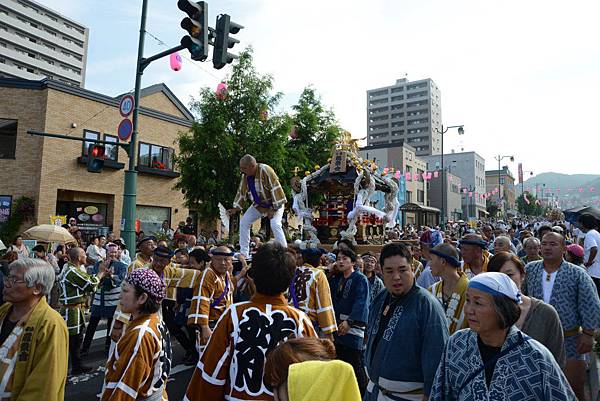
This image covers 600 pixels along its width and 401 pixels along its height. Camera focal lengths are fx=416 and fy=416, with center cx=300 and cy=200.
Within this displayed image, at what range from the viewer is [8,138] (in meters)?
18.9

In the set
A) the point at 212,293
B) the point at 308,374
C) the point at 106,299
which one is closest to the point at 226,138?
the point at 106,299

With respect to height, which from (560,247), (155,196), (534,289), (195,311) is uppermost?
(155,196)

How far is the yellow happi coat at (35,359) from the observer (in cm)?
264

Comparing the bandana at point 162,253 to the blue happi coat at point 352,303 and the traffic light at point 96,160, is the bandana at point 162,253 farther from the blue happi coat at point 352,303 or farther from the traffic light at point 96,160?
the traffic light at point 96,160

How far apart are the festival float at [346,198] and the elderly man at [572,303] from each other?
6894 mm

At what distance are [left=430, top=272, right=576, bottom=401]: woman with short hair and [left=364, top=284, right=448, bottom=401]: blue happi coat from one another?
1.21 feet

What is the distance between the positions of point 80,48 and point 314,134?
54193mm

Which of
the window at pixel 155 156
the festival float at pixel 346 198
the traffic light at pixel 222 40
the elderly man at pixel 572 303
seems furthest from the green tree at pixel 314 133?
the elderly man at pixel 572 303

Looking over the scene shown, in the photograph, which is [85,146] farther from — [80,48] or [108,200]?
[80,48]

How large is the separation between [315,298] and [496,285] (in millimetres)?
2542

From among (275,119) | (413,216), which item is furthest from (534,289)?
(413,216)

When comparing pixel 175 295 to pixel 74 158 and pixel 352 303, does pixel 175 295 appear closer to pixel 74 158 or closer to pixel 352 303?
pixel 352 303

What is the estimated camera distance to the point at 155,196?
76.1 feet

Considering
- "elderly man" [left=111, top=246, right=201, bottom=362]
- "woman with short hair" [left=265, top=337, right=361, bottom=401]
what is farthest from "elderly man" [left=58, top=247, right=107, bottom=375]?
"woman with short hair" [left=265, top=337, right=361, bottom=401]
